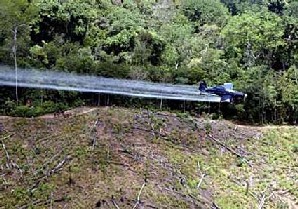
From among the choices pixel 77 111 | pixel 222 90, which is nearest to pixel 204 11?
pixel 222 90

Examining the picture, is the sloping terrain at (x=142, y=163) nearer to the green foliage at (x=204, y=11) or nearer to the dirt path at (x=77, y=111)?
the dirt path at (x=77, y=111)

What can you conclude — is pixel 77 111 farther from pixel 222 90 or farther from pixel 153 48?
pixel 153 48

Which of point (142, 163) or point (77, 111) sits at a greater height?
point (77, 111)

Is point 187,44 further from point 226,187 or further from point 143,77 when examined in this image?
point 226,187

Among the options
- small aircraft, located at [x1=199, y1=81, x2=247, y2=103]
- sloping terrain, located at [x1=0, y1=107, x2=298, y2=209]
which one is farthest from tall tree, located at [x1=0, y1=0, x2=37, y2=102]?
small aircraft, located at [x1=199, y1=81, x2=247, y2=103]

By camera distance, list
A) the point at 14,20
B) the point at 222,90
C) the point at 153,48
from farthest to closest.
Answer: the point at 153,48
the point at 14,20
the point at 222,90

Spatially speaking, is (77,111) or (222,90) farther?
(77,111)

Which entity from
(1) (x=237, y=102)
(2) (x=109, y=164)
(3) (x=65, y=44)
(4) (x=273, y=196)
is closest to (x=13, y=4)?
(3) (x=65, y=44)

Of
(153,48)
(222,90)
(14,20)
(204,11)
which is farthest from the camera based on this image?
(204,11)
